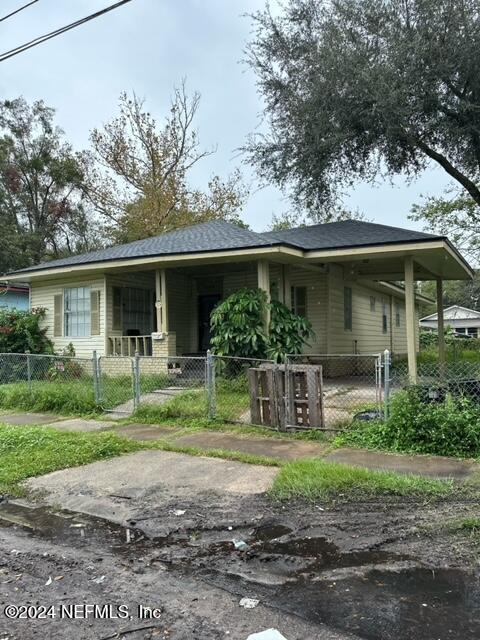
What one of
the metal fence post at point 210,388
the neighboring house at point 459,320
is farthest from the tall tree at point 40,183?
the neighboring house at point 459,320

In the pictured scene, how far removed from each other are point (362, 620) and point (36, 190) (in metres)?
37.1

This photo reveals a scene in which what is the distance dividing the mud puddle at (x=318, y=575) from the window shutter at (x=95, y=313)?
32.8ft

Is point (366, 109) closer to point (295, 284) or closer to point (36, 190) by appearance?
point (295, 284)

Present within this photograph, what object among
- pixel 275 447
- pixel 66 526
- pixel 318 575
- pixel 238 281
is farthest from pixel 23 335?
pixel 318 575

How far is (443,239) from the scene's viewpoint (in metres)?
10.7

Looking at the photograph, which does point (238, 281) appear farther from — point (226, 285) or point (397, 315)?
point (397, 315)

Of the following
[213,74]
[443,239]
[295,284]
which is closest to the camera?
[443,239]

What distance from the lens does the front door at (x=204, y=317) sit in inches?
617

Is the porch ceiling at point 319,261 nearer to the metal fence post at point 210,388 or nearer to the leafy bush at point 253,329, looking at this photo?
the leafy bush at point 253,329

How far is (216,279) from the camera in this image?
1541 cm

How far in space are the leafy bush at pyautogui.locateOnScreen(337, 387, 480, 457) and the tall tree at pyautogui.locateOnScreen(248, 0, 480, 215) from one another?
11.0 metres

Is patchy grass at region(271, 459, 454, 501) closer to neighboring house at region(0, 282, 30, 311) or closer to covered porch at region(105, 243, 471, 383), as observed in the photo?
covered porch at region(105, 243, 471, 383)

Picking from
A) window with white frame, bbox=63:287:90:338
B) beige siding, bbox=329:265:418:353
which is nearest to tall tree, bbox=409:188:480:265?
→ beige siding, bbox=329:265:418:353

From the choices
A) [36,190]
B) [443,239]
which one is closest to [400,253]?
[443,239]
